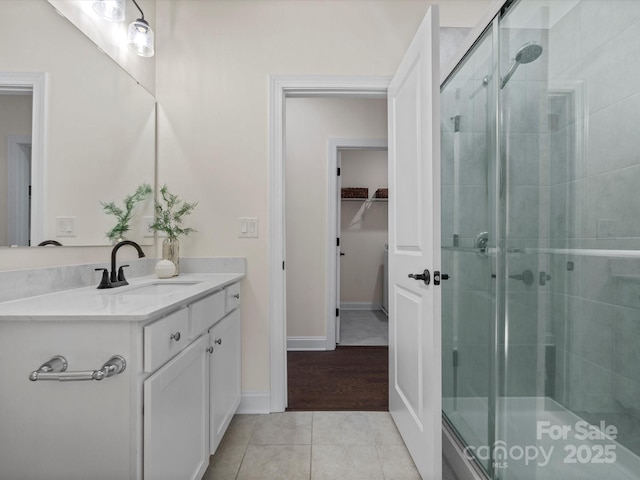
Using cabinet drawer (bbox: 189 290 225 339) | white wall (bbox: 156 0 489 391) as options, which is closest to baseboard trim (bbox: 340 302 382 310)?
white wall (bbox: 156 0 489 391)

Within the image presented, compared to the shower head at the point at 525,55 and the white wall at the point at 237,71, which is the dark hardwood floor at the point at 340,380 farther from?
the shower head at the point at 525,55

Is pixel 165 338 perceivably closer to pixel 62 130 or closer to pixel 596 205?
pixel 62 130

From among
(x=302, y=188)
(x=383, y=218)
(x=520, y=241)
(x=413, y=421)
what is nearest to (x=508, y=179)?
(x=520, y=241)

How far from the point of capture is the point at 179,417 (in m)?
1.07

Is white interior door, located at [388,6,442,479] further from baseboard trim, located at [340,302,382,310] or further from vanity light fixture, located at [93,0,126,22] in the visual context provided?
baseboard trim, located at [340,302,382,310]

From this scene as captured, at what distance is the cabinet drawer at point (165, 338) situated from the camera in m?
0.89

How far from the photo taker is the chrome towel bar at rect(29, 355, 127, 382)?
0.82 meters

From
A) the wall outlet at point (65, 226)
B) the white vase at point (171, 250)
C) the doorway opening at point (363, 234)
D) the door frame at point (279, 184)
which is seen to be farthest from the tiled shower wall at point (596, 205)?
the doorway opening at point (363, 234)

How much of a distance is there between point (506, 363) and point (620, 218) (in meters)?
0.68

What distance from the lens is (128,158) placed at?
176cm

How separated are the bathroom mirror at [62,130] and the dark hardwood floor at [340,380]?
152 centimetres

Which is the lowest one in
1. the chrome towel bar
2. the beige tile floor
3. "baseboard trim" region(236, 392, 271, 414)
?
the beige tile floor

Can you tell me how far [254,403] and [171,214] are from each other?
1.30 metres

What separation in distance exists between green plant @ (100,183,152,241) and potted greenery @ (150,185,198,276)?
0.13m
